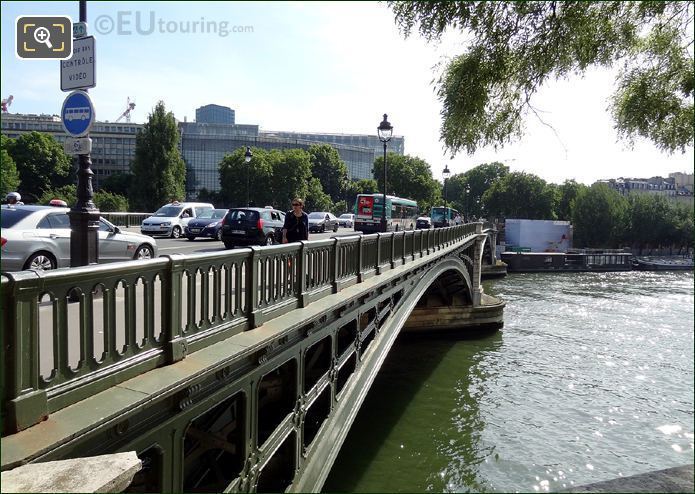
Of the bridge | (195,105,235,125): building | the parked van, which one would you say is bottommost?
the bridge

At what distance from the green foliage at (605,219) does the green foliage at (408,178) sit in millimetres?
76604

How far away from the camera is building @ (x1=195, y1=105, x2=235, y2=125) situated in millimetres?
88450

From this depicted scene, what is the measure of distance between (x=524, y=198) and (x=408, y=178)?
20.8 metres

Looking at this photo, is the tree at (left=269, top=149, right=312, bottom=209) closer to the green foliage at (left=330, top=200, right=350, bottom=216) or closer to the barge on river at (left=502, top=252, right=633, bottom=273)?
the green foliage at (left=330, top=200, right=350, bottom=216)

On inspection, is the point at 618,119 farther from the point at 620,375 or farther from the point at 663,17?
the point at 620,375

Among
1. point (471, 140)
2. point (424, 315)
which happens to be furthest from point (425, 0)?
point (424, 315)

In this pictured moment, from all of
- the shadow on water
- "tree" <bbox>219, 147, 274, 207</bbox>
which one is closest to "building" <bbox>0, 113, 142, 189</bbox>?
"tree" <bbox>219, 147, 274, 207</bbox>

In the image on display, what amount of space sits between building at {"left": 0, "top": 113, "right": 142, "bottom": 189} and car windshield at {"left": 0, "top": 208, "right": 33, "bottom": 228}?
51.1 meters

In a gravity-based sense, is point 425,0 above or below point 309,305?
above

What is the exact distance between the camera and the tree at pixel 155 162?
54.5 meters

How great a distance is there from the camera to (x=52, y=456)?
2832mm

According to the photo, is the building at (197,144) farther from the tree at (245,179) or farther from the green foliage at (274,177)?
the green foliage at (274,177)

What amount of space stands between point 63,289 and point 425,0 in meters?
3.24

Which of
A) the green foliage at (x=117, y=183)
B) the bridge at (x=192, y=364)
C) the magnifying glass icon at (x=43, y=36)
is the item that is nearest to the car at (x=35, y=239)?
the bridge at (x=192, y=364)
